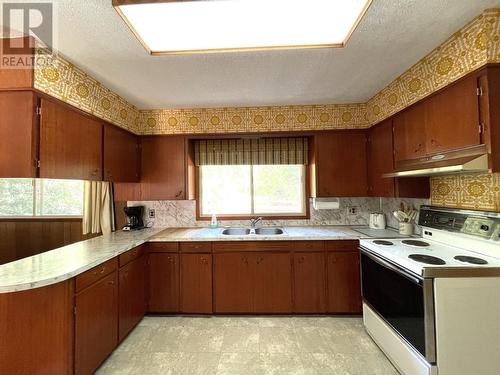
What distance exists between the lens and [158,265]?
8.55ft

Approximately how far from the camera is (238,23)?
4.90 ft

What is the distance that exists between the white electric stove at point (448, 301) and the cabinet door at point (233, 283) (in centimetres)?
131

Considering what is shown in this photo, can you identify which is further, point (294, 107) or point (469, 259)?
point (294, 107)

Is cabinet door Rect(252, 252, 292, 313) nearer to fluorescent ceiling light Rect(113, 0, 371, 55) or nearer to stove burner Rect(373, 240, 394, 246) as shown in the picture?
stove burner Rect(373, 240, 394, 246)

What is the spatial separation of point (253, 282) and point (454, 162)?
6.83 ft

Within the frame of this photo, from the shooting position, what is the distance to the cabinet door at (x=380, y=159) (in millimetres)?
2465

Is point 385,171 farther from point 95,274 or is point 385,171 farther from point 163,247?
point 95,274

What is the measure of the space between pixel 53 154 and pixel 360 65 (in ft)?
8.61

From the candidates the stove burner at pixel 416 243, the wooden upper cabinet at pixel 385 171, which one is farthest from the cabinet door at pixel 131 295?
the wooden upper cabinet at pixel 385 171

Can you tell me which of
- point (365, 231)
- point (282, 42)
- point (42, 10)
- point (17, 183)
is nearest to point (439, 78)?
point (282, 42)

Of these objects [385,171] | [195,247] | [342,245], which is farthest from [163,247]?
[385,171]

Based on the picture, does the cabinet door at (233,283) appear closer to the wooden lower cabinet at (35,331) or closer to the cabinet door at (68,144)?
the wooden lower cabinet at (35,331)

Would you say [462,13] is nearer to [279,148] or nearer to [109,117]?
[279,148]

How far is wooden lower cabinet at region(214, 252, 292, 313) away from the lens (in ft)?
8.41
